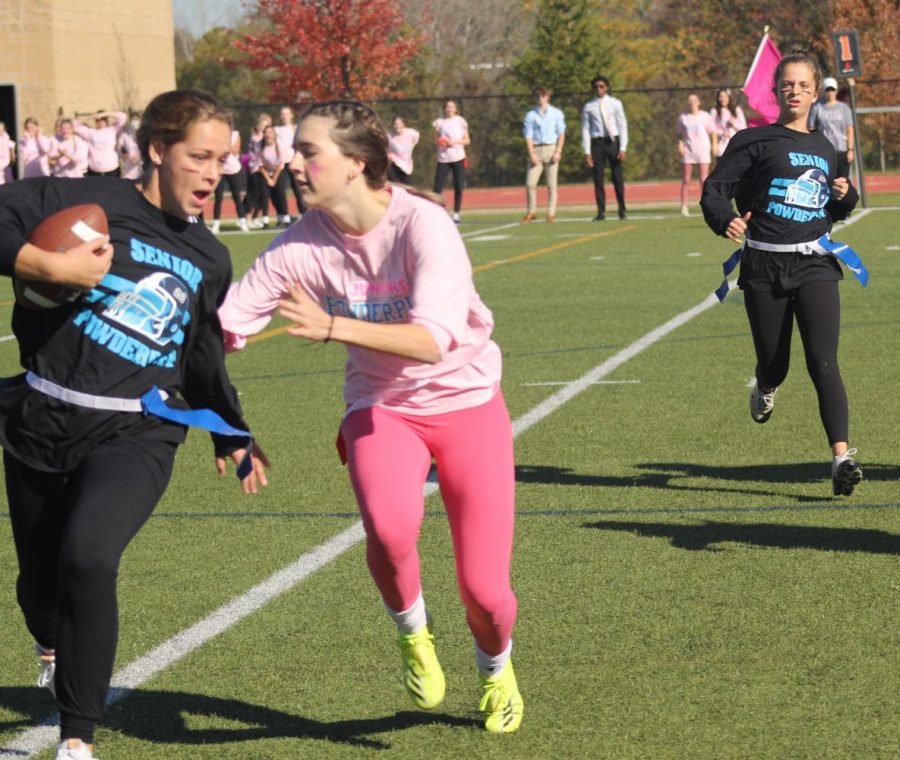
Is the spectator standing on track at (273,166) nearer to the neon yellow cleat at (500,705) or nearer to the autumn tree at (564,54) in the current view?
the autumn tree at (564,54)

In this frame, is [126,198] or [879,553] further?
[879,553]

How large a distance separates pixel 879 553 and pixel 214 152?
344 centimetres

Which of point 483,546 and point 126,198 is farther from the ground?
point 126,198

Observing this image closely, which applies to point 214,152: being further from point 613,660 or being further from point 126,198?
point 613,660

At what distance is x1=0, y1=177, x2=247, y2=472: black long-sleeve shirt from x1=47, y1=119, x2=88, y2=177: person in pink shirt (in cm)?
2591

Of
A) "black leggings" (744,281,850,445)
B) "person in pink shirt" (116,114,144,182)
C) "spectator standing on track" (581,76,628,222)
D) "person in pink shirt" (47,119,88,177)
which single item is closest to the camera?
"black leggings" (744,281,850,445)

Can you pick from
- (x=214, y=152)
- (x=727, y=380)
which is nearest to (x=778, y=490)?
(x=727, y=380)

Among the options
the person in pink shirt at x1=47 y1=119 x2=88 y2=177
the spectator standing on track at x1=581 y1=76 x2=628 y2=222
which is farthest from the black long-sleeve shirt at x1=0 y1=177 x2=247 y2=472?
the person in pink shirt at x1=47 y1=119 x2=88 y2=177

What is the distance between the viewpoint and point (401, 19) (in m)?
54.0

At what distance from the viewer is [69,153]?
29781 millimetres

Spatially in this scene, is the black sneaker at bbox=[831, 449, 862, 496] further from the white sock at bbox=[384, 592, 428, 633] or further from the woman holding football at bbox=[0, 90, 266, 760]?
the woman holding football at bbox=[0, 90, 266, 760]

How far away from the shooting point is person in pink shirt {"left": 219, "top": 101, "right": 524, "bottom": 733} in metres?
4.41

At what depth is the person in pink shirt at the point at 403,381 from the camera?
4.41 meters

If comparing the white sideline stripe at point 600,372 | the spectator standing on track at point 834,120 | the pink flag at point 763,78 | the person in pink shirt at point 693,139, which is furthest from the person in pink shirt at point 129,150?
the white sideline stripe at point 600,372
